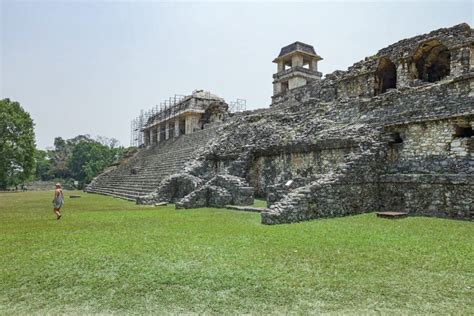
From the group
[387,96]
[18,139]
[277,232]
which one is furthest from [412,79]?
[18,139]

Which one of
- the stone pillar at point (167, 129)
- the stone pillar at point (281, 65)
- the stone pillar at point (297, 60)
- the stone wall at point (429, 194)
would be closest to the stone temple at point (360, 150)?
the stone wall at point (429, 194)

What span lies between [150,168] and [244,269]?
21.0m

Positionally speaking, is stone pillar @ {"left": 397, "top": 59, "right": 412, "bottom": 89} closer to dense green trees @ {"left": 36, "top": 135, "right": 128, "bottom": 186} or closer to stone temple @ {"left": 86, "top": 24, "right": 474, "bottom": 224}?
stone temple @ {"left": 86, "top": 24, "right": 474, "bottom": 224}

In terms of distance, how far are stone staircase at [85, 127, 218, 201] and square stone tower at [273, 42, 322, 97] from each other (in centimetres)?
1253

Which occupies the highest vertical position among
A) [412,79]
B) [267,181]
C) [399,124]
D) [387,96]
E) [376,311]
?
[412,79]

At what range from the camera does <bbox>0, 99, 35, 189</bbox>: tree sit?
32.5 metres

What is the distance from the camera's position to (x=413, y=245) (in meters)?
6.43

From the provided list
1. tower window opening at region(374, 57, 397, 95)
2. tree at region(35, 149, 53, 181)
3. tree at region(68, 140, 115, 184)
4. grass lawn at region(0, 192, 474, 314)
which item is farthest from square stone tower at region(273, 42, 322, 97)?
tree at region(35, 149, 53, 181)

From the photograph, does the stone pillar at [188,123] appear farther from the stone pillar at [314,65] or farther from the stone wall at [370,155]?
the stone wall at [370,155]

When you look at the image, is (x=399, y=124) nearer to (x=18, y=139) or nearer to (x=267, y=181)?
(x=267, y=181)

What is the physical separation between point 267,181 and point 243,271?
33.0 feet

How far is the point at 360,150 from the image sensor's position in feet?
36.4

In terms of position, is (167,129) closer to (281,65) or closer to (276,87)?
(276,87)

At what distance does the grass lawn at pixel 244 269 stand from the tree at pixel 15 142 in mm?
28827
